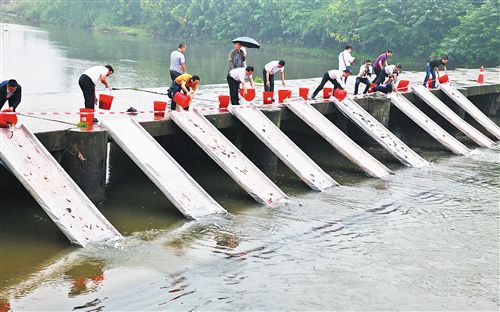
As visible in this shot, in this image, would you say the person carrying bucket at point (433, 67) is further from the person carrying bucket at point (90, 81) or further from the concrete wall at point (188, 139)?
the person carrying bucket at point (90, 81)

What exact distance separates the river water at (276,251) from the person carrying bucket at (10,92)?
1.49 m

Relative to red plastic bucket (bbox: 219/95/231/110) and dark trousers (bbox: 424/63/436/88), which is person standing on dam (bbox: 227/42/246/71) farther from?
dark trousers (bbox: 424/63/436/88)

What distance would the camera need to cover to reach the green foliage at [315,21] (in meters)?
49.8

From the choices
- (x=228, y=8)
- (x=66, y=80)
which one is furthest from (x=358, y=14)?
(x=66, y=80)

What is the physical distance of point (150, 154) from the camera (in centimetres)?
1266

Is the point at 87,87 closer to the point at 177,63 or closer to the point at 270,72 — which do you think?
the point at 177,63

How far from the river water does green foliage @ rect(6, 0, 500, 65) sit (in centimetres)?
3568

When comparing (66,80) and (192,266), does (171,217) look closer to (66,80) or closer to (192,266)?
(192,266)

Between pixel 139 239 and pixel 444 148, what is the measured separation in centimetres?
1149

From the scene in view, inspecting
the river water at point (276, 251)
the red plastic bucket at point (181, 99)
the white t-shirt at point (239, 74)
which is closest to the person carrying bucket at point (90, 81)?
A: the red plastic bucket at point (181, 99)

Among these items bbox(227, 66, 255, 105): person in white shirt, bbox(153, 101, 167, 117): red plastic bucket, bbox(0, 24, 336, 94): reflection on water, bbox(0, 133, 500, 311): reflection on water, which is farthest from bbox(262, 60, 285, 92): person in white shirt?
bbox(0, 24, 336, 94): reflection on water

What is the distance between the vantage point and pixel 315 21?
209 ft

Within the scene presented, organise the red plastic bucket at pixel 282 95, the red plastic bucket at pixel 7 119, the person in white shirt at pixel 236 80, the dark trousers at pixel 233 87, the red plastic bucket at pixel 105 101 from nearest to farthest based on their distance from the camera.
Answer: the red plastic bucket at pixel 7 119, the red plastic bucket at pixel 105 101, the person in white shirt at pixel 236 80, the dark trousers at pixel 233 87, the red plastic bucket at pixel 282 95

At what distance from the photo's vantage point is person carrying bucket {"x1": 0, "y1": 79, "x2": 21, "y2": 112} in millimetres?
12070
